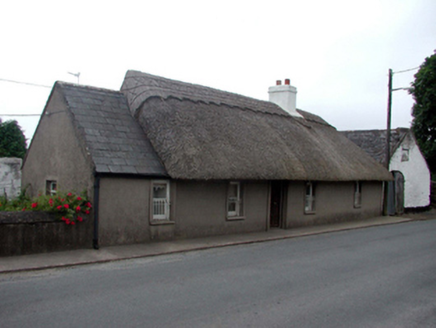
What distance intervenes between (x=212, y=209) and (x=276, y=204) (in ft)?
14.0

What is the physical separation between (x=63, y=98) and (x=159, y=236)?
208 inches

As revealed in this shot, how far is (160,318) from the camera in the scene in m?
6.13

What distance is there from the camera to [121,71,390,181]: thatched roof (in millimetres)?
13133

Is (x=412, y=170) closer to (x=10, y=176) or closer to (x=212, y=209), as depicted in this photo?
(x=212, y=209)

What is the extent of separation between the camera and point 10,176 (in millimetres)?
18281

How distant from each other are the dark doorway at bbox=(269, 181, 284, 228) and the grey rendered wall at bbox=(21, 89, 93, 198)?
8033 millimetres

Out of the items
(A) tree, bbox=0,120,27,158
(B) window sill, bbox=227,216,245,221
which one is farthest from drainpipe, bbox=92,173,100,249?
(A) tree, bbox=0,120,27,158

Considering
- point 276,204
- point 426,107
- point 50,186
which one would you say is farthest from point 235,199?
point 426,107

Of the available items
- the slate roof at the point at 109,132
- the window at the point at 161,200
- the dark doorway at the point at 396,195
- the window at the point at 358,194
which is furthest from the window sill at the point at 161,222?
the dark doorway at the point at 396,195

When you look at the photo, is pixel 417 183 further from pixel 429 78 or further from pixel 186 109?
pixel 186 109

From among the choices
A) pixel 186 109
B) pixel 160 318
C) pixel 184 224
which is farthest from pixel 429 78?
pixel 160 318

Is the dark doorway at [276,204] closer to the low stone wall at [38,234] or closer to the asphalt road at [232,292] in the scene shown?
the asphalt road at [232,292]

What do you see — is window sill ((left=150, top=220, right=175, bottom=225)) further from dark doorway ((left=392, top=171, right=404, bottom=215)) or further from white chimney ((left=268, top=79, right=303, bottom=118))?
dark doorway ((left=392, top=171, right=404, bottom=215))

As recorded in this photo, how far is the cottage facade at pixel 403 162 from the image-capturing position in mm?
25816
